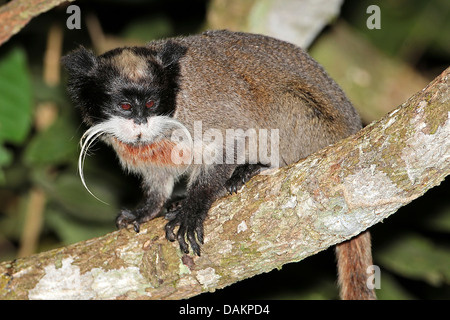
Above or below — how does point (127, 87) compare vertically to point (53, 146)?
below

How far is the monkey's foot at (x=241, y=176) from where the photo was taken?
12.6 feet

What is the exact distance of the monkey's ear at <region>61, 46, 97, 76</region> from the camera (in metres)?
4.01

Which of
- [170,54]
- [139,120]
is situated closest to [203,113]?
[170,54]

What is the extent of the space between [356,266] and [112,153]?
294cm

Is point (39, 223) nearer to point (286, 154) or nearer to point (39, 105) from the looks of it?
point (39, 105)

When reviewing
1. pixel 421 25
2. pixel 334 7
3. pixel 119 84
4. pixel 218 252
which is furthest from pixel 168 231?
pixel 421 25

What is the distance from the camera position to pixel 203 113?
415 cm

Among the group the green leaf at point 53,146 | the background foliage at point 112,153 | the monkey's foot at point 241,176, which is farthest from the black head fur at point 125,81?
the green leaf at point 53,146

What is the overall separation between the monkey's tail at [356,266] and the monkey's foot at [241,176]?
2.72 feet

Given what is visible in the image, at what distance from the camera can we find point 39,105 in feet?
20.9

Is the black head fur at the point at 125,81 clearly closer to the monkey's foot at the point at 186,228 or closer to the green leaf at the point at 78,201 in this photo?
the monkey's foot at the point at 186,228

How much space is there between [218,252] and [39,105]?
3.68 metres

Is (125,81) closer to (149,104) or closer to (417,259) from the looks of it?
(149,104)

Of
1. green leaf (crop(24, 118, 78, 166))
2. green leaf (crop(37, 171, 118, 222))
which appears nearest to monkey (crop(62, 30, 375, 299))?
green leaf (crop(37, 171, 118, 222))
